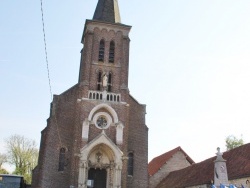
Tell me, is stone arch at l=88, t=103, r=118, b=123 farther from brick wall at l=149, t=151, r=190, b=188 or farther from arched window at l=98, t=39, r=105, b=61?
brick wall at l=149, t=151, r=190, b=188

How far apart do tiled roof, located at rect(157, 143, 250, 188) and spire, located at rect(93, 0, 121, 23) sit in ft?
54.8

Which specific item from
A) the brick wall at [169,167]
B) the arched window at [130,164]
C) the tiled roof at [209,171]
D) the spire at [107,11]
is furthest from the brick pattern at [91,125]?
the brick wall at [169,167]

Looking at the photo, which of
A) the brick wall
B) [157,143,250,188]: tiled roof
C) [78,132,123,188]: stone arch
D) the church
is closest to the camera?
[157,143,250,188]: tiled roof

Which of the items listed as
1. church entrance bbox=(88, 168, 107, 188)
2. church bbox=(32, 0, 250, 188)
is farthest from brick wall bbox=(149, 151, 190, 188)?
church entrance bbox=(88, 168, 107, 188)

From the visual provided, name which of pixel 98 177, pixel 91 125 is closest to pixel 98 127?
pixel 91 125

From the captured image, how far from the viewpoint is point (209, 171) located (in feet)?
93.1

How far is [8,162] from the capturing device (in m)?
53.2

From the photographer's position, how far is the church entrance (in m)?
27.7

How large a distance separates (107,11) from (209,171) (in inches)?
723

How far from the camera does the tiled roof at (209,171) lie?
78.1 feet

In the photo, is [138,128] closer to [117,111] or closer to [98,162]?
[117,111]

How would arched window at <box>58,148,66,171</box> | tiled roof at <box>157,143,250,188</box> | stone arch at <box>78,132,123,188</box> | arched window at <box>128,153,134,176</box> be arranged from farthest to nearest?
arched window at <box>128,153,134,176</box>, arched window at <box>58,148,66,171</box>, stone arch at <box>78,132,123,188</box>, tiled roof at <box>157,143,250,188</box>

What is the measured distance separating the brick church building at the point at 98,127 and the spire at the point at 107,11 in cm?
30

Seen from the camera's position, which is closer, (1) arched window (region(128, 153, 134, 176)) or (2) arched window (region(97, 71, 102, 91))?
(1) arched window (region(128, 153, 134, 176))
